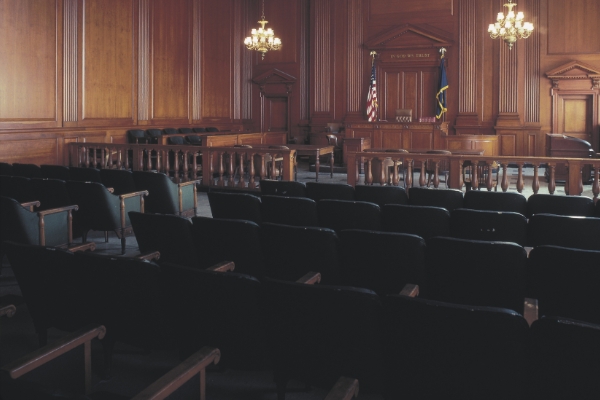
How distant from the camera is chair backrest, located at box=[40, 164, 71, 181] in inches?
261

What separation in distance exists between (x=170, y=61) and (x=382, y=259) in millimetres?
11626

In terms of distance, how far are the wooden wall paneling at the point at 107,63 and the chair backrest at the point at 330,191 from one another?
719 centimetres

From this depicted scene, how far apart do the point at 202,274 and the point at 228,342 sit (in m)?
0.30

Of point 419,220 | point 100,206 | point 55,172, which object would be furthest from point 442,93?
point 419,220

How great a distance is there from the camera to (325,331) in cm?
215

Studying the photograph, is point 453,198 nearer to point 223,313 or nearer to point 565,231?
point 565,231

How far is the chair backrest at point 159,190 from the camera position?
6.15 meters

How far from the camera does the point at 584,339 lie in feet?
5.52

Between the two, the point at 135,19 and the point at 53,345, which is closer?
the point at 53,345

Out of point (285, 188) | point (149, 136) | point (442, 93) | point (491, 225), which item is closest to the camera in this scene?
point (491, 225)

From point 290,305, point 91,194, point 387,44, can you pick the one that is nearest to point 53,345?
point 290,305

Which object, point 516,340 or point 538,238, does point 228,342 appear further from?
point 538,238

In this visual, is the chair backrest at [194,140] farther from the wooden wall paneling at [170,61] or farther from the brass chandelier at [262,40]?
the brass chandelier at [262,40]

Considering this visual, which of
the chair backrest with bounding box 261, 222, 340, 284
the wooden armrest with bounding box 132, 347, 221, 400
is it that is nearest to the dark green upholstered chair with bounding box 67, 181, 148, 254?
the chair backrest with bounding box 261, 222, 340, 284
